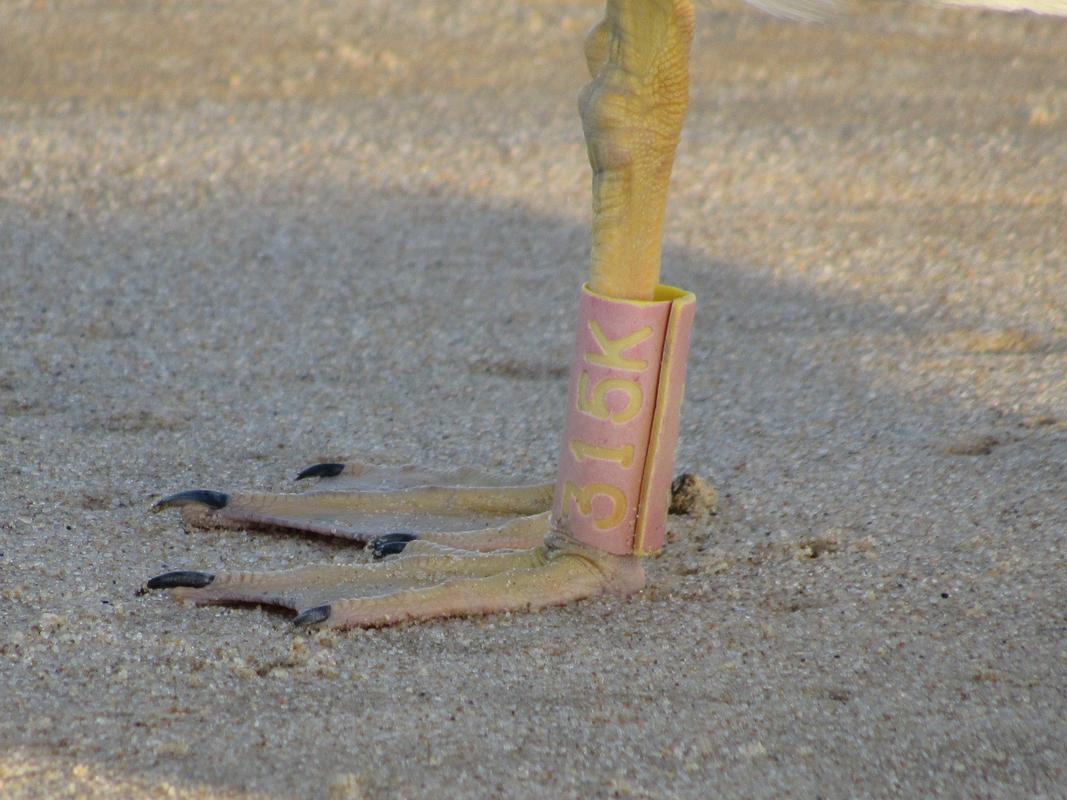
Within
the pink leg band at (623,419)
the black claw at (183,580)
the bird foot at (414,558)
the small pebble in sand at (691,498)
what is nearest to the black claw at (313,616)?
the bird foot at (414,558)

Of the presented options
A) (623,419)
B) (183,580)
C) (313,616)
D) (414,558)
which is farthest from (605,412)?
(183,580)

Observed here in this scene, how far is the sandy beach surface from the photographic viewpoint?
6.64 feet

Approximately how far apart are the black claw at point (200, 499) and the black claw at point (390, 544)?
0.33m

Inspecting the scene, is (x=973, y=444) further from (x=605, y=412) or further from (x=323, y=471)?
(x=323, y=471)

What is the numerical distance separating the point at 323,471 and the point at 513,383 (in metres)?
0.84

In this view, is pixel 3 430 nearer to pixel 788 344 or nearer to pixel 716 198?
pixel 788 344

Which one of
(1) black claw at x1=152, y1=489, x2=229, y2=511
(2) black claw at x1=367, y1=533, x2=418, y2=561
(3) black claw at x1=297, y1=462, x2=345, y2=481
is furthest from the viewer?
(3) black claw at x1=297, y1=462, x2=345, y2=481

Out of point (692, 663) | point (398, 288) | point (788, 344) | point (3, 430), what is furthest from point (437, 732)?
point (398, 288)

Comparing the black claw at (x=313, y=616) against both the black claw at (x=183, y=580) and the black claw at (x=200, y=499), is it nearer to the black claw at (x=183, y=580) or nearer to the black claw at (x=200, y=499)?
the black claw at (x=183, y=580)

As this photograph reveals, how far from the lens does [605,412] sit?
2352 millimetres

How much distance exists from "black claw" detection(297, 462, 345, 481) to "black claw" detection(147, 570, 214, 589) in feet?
1.79

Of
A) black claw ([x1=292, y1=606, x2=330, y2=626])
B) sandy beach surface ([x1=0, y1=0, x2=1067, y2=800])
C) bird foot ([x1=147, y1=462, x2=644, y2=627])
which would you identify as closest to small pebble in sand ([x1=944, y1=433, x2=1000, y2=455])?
sandy beach surface ([x1=0, y1=0, x2=1067, y2=800])

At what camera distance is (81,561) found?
258 centimetres

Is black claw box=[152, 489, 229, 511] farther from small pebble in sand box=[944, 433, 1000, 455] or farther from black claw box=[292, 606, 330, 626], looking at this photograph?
small pebble in sand box=[944, 433, 1000, 455]
